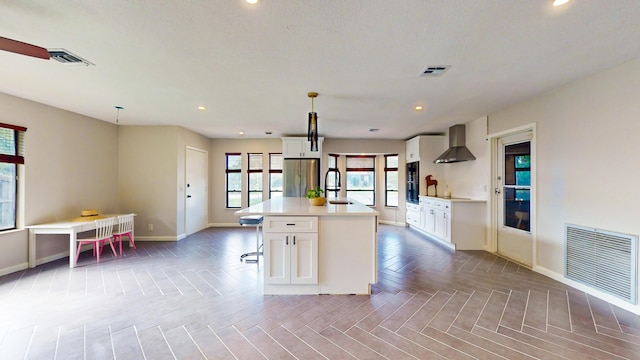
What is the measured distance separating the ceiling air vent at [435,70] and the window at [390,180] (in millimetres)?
4597

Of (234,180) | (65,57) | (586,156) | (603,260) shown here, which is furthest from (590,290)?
(234,180)

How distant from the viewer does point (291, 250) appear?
281cm

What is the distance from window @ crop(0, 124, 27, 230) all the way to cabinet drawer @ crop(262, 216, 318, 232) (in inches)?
143

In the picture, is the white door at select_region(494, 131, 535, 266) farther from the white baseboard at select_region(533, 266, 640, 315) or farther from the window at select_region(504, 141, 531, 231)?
the white baseboard at select_region(533, 266, 640, 315)

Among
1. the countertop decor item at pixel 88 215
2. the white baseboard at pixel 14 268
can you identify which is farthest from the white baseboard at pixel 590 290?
the white baseboard at pixel 14 268

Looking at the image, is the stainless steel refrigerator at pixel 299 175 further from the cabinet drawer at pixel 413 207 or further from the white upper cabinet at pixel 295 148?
the cabinet drawer at pixel 413 207

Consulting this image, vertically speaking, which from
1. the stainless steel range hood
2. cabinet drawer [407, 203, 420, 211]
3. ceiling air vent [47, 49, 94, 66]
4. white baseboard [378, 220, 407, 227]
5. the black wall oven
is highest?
ceiling air vent [47, 49, 94, 66]

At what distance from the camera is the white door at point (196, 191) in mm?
5730

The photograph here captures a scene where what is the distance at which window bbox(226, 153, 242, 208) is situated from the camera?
6.89 m

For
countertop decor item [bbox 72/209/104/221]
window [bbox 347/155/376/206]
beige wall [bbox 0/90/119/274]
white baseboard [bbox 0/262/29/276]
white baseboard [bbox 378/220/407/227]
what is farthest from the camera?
window [bbox 347/155/376/206]

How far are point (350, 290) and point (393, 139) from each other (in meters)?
4.86

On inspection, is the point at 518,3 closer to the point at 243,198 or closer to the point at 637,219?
the point at 637,219

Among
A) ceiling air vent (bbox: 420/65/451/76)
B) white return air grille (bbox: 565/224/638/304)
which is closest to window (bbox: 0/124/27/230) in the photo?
ceiling air vent (bbox: 420/65/451/76)

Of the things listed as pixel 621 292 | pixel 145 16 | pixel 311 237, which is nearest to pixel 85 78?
pixel 145 16
